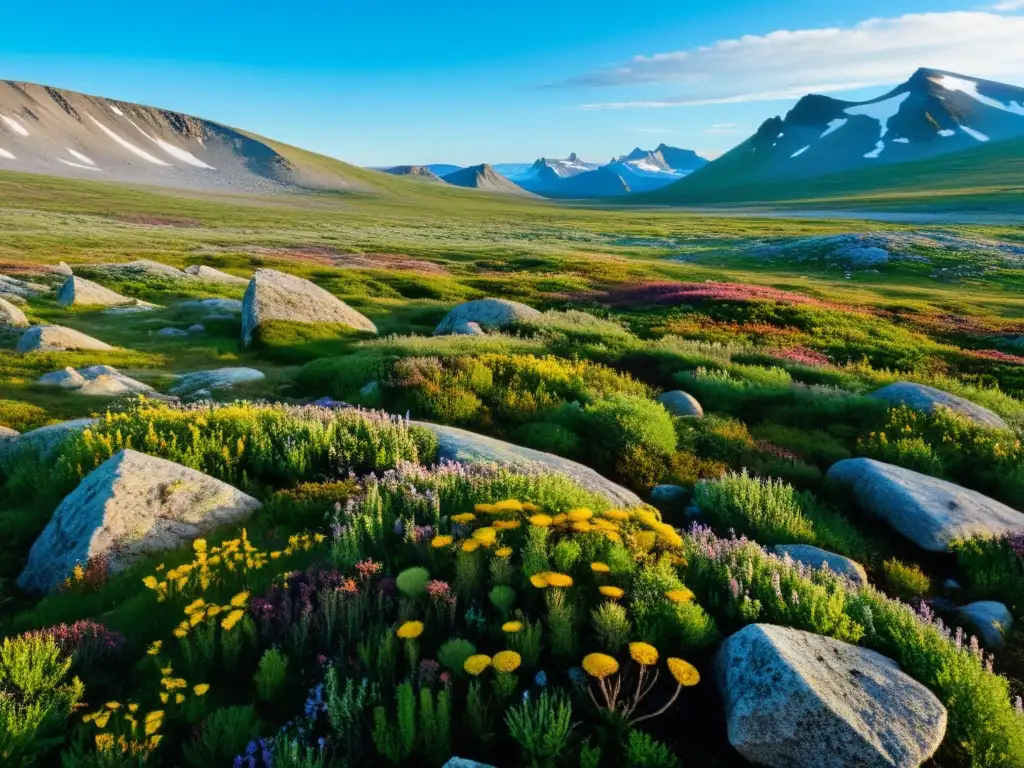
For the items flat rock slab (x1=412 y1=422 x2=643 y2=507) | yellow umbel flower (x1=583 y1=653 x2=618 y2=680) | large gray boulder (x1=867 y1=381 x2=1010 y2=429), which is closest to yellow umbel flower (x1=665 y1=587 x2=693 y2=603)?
yellow umbel flower (x1=583 y1=653 x2=618 y2=680)

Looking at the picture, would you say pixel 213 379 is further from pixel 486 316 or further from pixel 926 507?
pixel 926 507

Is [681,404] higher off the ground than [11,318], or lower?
higher

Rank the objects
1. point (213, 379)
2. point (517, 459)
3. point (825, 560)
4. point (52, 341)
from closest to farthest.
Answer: point (825, 560) → point (517, 459) → point (213, 379) → point (52, 341)

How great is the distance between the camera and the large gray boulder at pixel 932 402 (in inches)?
512

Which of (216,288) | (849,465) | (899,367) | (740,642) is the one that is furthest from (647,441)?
(216,288)

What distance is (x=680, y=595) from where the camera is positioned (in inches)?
172

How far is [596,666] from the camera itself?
374cm

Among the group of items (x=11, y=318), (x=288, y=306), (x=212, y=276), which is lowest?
(x=212, y=276)

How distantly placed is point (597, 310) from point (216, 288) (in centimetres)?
2257

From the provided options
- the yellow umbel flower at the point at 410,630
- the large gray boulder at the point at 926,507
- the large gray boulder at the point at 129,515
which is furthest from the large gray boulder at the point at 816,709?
the large gray boulder at the point at 129,515

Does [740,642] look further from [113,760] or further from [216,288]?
[216,288]

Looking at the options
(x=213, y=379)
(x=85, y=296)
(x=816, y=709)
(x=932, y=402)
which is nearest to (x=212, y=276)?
(x=85, y=296)

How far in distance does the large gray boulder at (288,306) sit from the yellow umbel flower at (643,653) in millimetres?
21337

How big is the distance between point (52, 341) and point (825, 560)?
21542mm
